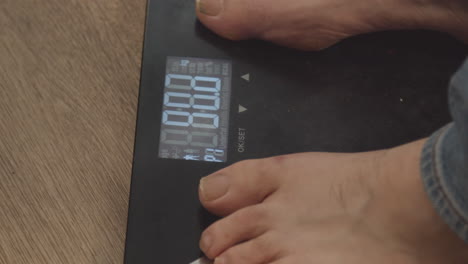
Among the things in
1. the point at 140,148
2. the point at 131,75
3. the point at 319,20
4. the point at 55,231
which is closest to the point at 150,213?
the point at 140,148

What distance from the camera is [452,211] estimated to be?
57cm

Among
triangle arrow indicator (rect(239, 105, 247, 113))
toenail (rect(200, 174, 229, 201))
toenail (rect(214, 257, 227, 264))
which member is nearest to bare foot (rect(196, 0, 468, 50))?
triangle arrow indicator (rect(239, 105, 247, 113))

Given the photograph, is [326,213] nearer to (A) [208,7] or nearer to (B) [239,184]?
(B) [239,184]

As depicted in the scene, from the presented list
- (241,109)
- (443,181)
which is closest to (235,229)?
(241,109)

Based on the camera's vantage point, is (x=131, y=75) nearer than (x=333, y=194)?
No

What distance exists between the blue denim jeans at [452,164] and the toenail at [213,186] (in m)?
0.28

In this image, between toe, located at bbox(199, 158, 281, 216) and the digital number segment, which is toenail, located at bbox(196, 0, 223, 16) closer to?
the digital number segment

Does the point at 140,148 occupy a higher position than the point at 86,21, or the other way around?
the point at 86,21

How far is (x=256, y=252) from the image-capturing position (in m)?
0.74

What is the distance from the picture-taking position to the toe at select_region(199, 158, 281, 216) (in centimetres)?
74

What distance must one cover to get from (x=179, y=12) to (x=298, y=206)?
1.26 feet

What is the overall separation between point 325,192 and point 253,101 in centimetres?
19

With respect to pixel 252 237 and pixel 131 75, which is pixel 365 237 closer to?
pixel 252 237

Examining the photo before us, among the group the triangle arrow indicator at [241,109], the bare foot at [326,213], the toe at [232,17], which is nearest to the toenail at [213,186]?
the bare foot at [326,213]
